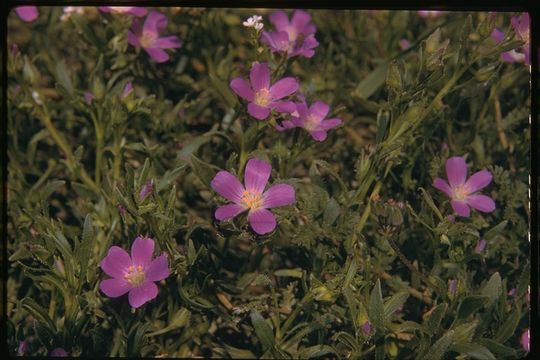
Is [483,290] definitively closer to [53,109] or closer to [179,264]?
[179,264]

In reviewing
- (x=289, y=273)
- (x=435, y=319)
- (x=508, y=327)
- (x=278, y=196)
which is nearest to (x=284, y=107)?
(x=278, y=196)

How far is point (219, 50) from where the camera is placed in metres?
1.53

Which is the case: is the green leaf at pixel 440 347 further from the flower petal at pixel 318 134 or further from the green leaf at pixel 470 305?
the flower petal at pixel 318 134

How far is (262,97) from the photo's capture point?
3.92 feet

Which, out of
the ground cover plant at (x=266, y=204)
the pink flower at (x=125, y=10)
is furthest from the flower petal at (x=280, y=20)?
the pink flower at (x=125, y=10)

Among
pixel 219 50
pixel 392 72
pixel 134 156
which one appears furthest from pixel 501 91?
pixel 134 156

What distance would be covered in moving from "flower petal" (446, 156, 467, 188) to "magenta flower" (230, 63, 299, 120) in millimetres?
304

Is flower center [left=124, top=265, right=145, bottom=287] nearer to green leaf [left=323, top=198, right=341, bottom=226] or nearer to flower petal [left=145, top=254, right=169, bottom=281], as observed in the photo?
flower petal [left=145, top=254, right=169, bottom=281]

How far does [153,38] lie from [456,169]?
24.9 inches

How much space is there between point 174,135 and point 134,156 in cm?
10

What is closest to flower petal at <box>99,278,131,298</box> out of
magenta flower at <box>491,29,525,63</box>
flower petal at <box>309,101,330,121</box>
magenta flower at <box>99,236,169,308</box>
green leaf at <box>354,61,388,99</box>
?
magenta flower at <box>99,236,169,308</box>

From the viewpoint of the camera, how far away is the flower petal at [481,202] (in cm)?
124

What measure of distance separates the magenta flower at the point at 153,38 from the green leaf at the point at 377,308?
2.07 ft

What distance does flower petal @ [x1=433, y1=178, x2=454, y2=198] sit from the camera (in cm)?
123
